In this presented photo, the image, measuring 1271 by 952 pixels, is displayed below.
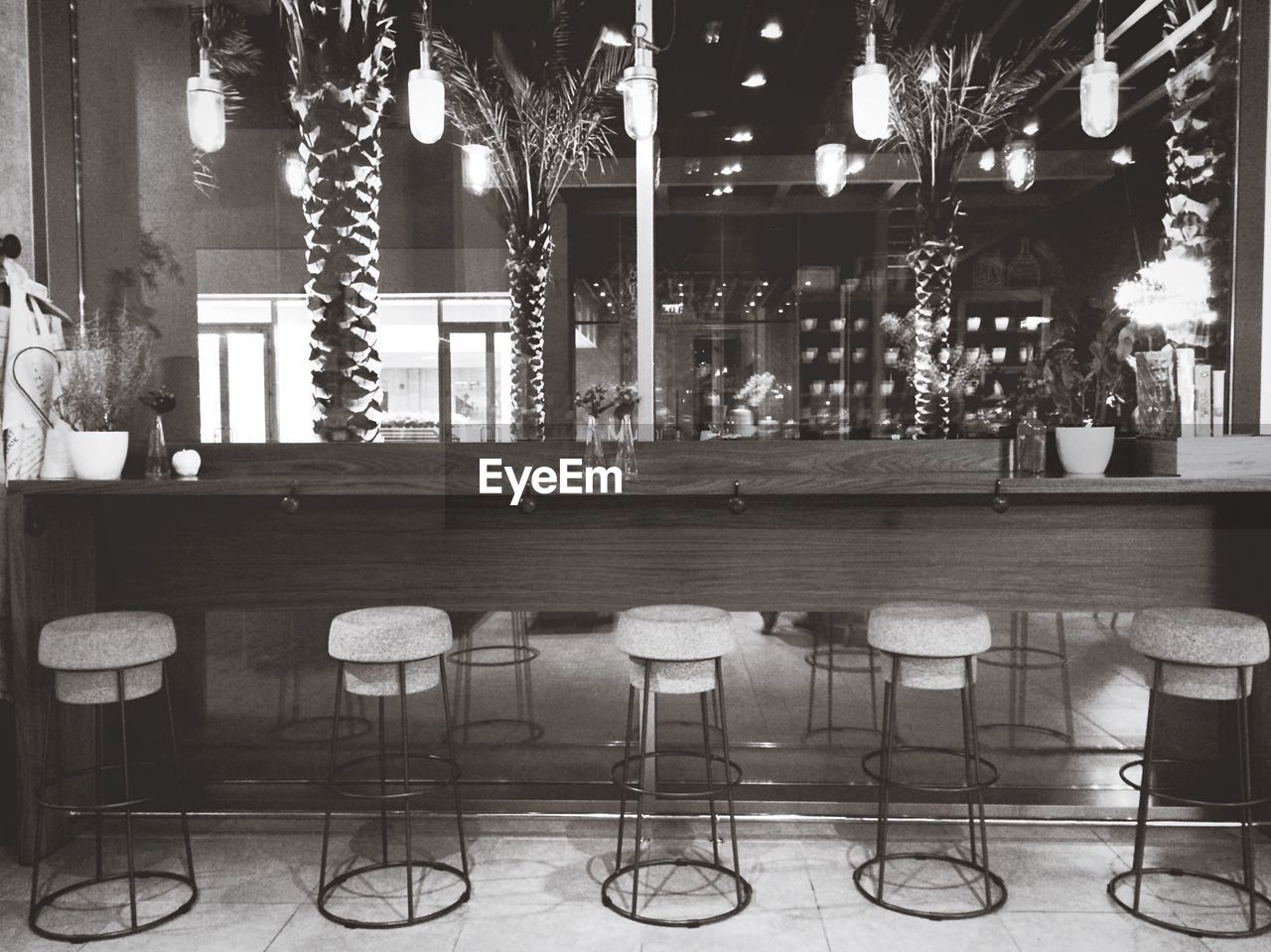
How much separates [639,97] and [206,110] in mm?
1793

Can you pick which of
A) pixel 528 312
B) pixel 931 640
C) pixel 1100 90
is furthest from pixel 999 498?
pixel 528 312

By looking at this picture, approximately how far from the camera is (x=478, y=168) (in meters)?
5.20

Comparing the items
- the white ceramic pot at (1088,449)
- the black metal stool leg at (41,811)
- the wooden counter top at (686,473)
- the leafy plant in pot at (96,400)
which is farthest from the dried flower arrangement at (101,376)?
the white ceramic pot at (1088,449)

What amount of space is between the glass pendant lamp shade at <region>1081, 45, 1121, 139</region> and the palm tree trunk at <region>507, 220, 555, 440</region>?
275cm

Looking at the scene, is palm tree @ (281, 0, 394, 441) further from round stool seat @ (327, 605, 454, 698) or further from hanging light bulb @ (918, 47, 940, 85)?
hanging light bulb @ (918, 47, 940, 85)

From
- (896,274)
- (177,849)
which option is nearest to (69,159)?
(177,849)

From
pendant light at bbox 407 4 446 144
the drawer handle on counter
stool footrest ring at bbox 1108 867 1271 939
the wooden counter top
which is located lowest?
stool footrest ring at bbox 1108 867 1271 939

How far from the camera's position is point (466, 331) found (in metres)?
5.41

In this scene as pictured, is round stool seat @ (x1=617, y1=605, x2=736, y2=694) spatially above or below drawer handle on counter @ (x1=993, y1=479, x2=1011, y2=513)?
below

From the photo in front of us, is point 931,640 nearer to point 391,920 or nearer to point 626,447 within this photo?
point 626,447

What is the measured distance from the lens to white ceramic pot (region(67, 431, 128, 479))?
10.5ft

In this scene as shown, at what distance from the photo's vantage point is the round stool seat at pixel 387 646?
9.01 feet

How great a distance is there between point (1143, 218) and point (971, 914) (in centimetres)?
420

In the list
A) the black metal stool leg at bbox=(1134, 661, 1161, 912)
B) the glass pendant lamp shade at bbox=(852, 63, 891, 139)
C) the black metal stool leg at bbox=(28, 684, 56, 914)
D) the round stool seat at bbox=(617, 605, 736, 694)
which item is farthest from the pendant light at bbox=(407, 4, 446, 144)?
the black metal stool leg at bbox=(1134, 661, 1161, 912)
